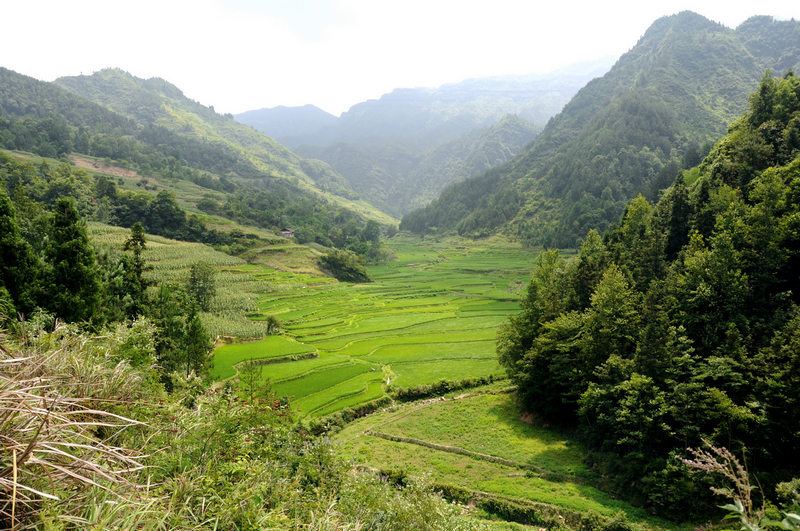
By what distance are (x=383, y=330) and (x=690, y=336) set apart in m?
41.3

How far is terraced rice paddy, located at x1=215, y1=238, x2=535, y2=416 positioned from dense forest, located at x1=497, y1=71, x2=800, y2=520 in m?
12.1

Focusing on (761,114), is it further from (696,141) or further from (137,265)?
(696,141)

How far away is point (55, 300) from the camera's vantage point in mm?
29266

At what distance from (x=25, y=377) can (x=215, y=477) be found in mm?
4939

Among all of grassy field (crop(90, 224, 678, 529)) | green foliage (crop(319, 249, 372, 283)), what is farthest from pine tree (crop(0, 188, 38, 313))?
green foliage (crop(319, 249, 372, 283))

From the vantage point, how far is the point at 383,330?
6303cm

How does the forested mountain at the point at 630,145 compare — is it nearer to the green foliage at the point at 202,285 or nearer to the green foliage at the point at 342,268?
the green foliage at the point at 342,268

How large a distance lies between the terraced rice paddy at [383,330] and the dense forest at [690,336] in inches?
477

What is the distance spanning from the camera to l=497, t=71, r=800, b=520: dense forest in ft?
78.9

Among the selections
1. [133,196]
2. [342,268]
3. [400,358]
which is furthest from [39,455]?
[133,196]

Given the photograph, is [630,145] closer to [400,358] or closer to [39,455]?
[400,358]

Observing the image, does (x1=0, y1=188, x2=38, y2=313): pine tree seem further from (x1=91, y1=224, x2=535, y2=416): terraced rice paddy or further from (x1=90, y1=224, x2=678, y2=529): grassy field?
(x1=90, y1=224, x2=678, y2=529): grassy field

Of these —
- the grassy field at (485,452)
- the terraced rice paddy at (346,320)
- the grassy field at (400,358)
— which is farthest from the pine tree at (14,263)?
the grassy field at (485,452)

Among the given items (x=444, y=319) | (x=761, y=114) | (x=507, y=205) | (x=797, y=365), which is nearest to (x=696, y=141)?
(x=507, y=205)
